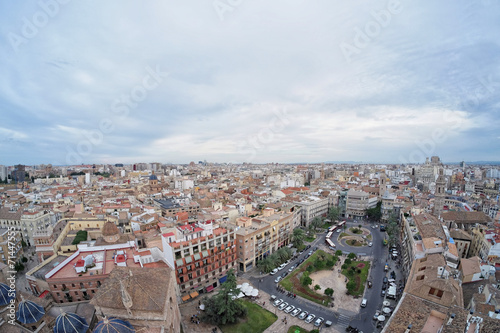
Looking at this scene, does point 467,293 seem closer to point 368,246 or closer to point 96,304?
point 368,246

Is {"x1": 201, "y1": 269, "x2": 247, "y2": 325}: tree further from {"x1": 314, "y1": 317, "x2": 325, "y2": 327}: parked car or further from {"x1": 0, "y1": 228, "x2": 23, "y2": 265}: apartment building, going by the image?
{"x1": 0, "y1": 228, "x2": 23, "y2": 265}: apartment building

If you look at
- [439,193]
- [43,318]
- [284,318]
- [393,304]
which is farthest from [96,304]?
[439,193]

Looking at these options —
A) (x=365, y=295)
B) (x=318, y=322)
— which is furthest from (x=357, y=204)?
(x=318, y=322)

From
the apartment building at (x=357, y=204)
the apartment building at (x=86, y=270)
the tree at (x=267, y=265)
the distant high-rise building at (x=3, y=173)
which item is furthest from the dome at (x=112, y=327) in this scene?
the distant high-rise building at (x=3, y=173)

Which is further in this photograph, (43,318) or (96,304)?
(43,318)

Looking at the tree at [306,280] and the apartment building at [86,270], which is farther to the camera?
the tree at [306,280]

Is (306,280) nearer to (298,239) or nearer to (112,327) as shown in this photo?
(298,239)

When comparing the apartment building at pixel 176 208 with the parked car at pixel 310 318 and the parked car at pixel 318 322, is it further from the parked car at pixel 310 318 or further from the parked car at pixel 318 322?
the parked car at pixel 318 322
